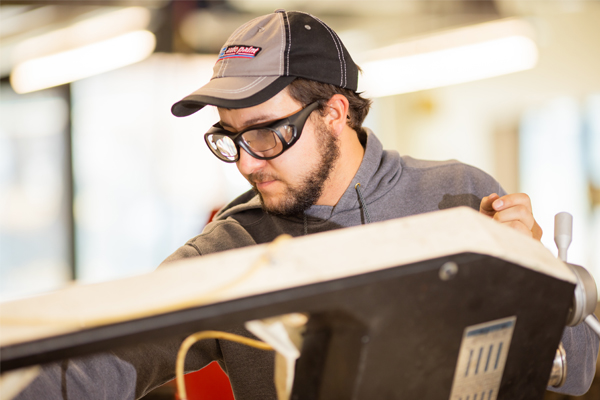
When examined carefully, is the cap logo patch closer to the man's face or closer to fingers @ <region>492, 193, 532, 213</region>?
the man's face

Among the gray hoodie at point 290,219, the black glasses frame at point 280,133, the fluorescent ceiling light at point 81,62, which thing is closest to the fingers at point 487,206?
the gray hoodie at point 290,219

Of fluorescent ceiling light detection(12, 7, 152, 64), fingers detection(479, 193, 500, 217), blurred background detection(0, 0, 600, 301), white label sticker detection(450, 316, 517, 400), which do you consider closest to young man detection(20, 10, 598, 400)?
fingers detection(479, 193, 500, 217)

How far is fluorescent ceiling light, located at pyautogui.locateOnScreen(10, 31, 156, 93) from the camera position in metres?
4.12

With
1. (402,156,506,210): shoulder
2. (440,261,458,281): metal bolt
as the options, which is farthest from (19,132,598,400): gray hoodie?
(440,261,458,281): metal bolt

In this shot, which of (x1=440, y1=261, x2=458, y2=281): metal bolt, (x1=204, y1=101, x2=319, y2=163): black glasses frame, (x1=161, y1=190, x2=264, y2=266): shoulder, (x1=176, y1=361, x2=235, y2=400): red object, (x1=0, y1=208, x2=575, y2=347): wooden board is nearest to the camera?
(x1=0, y1=208, x2=575, y2=347): wooden board

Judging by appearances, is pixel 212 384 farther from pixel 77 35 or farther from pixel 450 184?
pixel 77 35

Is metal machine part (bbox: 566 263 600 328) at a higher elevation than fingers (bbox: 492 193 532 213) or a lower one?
lower

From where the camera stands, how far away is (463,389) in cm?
66

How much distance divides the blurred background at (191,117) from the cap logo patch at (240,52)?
2616mm

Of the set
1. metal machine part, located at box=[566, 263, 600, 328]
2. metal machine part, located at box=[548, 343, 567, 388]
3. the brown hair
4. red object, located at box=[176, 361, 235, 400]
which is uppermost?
the brown hair

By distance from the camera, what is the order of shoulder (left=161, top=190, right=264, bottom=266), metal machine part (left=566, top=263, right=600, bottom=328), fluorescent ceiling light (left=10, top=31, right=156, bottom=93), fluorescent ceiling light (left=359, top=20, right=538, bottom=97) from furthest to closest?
fluorescent ceiling light (left=359, top=20, right=538, bottom=97) → fluorescent ceiling light (left=10, top=31, right=156, bottom=93) → shoulder (left=161, top=190, right=264, bottom=266) → metal machine part (left=566, top=263, right=600, bottom=328)

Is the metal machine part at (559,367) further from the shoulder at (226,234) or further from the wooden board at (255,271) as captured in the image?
the shoulder at (226,234)

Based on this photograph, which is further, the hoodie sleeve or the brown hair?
the brown hair

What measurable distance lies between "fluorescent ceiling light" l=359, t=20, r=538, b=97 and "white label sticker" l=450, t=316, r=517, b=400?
12.7 feet
